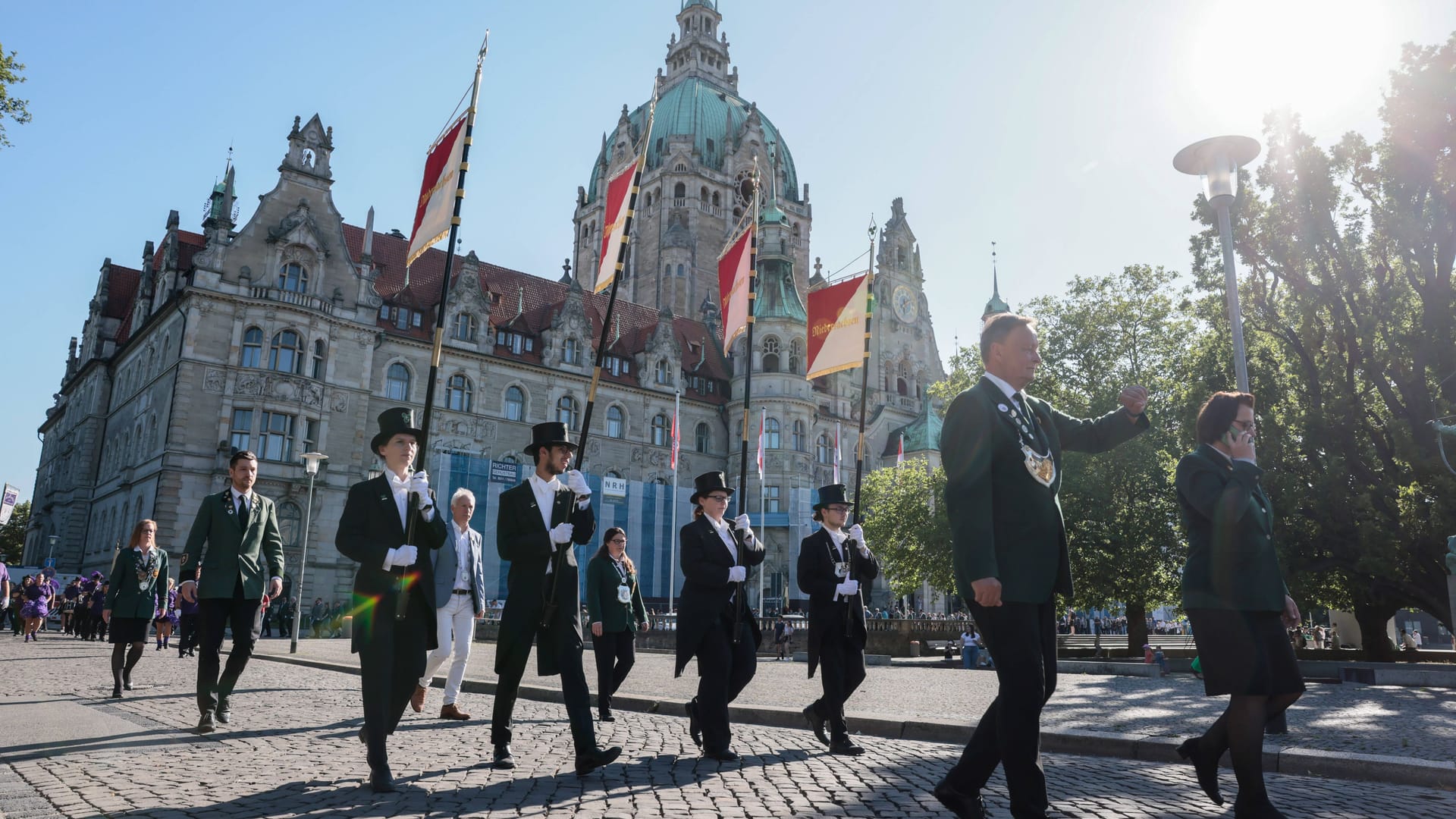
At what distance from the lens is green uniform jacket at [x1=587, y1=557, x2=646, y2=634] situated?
33.4 feet

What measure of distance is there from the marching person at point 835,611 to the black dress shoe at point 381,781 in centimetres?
322

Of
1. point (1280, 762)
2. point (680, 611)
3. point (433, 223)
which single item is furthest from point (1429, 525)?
point (433, 223)

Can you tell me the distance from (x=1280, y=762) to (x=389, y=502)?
6.42 metres

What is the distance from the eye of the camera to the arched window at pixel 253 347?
36.6 metres

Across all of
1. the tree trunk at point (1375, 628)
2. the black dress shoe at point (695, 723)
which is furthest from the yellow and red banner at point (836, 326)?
the tree trunk at point (1375, 628)

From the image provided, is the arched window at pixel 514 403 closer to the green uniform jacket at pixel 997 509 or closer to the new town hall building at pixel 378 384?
the new town hall building at pixel 378 384

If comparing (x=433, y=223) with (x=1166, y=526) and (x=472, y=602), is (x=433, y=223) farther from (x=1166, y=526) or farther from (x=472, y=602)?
(x=1166, y=526)

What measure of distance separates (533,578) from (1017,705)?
3.25 meters

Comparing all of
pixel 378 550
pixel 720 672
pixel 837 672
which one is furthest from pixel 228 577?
pixel 837 672

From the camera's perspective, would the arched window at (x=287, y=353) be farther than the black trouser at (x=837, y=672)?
Yes

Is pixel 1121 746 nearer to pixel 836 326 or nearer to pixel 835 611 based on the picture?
pixel 835 611

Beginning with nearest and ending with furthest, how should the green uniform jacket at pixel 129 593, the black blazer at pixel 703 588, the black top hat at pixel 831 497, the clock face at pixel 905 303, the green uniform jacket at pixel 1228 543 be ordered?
the green uniform jacket at pixel 1228 543
the black blazer at pixel 703 588
the black top hat at pixel 831 497
the green uniform jacket at pixel 129 593
the clock face at pixel 905 303

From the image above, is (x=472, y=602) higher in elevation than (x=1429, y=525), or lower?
lower

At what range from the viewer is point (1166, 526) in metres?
27.2
